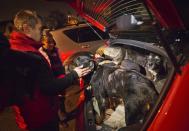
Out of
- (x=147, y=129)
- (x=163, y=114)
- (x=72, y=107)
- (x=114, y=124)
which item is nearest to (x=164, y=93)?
(x=163, y=114)

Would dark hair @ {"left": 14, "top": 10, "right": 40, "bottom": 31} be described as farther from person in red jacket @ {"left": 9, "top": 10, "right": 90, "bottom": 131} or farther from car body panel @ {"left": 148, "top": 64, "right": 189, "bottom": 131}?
car body panel @ {"left": 148, "top": 64, "right": 189, "bottom": 131}

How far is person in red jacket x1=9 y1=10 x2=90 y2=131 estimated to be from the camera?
111 inches

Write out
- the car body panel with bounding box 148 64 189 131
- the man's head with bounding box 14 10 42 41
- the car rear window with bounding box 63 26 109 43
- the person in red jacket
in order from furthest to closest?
1. the car rear window with bounding box 63 26 109 43
2. the man's head with bounding box 14 10 42 41
3. the person in red jacket
4. the car body panel with bounding box 148 64 189 131

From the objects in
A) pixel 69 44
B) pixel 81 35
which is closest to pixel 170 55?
pixel 69 44

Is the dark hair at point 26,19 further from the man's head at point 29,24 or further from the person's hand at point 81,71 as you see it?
the person's hand at point 81,71

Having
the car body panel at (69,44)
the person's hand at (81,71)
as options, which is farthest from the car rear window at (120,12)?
the car body panel at (69,44)

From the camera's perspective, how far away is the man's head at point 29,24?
315 centimetres

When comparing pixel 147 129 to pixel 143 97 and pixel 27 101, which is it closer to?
pixel 143 97

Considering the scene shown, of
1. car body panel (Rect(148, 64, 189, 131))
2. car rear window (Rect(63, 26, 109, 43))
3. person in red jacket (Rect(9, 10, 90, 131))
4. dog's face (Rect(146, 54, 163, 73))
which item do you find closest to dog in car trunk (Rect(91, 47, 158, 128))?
dog's face (Rect(146, 54, 163, 73))

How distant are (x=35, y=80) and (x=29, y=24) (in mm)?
650

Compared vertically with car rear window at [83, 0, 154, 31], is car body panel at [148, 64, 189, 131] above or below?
below

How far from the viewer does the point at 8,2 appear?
1728 cm

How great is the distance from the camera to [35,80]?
9.37 feet

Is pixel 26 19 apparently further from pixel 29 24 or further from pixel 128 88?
pixel 128 88
